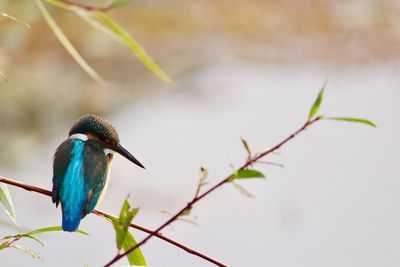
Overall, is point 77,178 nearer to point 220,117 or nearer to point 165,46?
point 220,117

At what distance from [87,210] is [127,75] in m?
2.76

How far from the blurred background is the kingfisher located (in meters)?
1.08

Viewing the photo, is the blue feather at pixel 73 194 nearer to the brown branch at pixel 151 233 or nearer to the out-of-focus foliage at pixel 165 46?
the brown branch at pixel 151 233

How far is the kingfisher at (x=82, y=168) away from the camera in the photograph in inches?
31.8

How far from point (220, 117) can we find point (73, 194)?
2417 mm

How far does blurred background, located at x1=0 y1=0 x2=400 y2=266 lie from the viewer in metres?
2.56

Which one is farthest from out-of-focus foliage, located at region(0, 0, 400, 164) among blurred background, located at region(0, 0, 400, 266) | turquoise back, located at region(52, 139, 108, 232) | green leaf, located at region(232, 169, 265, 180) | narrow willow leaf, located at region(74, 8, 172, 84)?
green leaf, located at region(232, 169, 265, 180)

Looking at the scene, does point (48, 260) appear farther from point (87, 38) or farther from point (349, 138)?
point (87, 38)

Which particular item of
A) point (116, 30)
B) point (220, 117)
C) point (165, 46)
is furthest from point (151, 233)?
point (165, 46)

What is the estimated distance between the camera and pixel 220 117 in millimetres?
3221

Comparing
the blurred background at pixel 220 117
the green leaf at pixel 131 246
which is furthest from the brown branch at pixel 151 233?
the blurred background at pixel 220 117

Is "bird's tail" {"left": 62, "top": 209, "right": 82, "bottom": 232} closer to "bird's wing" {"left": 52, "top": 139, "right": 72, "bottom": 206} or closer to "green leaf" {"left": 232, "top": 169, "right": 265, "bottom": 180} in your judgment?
"bird's wing" {"left": 52, "top": 139, "right": 72, "bottom": 206}

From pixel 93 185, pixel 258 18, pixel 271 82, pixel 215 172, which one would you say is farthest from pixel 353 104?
pixel 93 185

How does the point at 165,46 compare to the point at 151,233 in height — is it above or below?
above
